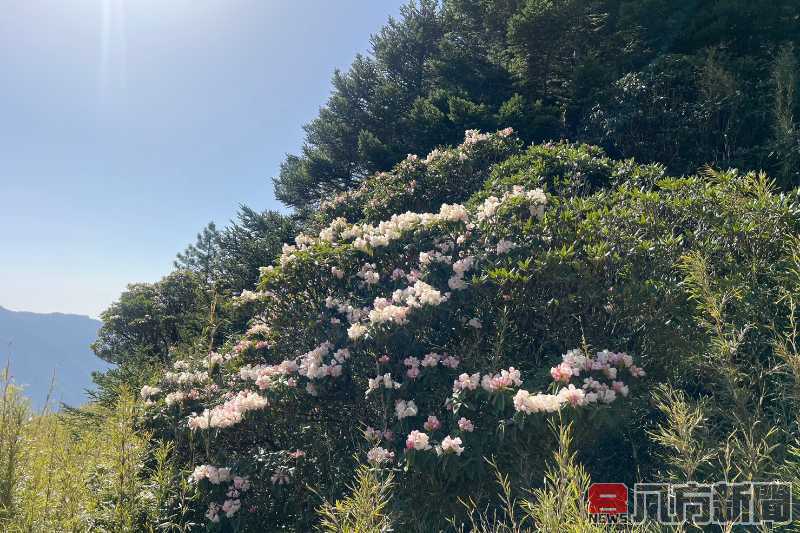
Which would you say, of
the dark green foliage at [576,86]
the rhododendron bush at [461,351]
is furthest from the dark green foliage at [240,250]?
the rhododendron bush at [461,351]

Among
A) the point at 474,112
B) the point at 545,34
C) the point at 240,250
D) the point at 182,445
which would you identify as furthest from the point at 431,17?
the point at 182,445

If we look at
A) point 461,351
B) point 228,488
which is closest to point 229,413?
point 228,488

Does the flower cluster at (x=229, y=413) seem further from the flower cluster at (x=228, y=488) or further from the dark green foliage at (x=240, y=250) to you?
the dark green foliage at (x=240, y=250)

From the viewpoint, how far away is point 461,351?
365 centimetres

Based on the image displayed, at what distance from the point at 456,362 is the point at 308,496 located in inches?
59.7

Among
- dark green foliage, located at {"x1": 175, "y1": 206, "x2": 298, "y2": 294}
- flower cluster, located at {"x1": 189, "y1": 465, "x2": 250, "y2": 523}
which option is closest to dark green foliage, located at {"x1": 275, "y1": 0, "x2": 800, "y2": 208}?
dark green foliage, located at {"x1": 175, "y1": 206, "x2": 298, "y2": 294}

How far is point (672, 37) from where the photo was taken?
11.5 m

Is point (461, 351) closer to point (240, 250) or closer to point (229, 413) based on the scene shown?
point (229, 413)

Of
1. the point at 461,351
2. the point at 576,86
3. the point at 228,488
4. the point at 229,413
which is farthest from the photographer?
the point at 576,86

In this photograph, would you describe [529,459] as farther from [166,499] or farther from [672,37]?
[672,37]

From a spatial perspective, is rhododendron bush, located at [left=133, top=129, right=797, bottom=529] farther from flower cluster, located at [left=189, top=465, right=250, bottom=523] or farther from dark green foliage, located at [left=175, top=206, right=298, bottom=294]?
dark green foliage, located at [left=175, top=206, right=298, bottom=294]

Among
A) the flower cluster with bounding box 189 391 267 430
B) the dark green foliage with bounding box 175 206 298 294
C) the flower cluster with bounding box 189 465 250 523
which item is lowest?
the flower cluster with bounding box 189 465 250 523

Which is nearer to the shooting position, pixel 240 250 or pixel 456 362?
pixel 456 362

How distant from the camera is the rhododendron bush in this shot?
2.92m
